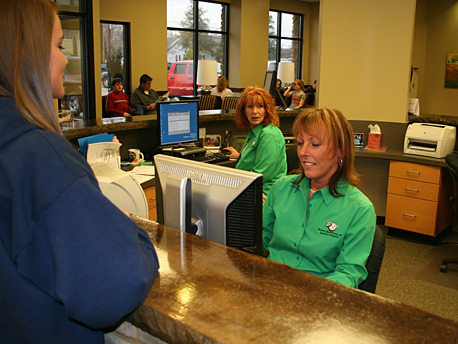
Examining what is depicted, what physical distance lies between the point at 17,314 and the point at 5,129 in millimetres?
323

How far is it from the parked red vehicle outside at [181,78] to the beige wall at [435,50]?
4947mm

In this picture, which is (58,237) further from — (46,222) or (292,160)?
(292,160)

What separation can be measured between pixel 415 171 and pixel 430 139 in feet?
1.06

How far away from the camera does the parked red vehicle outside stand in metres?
10.6

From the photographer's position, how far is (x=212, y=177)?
1.51 meters

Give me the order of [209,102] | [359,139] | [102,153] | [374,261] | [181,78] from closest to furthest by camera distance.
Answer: [374,261]
[102,153]
[359,139]
[209,102]
[181,78]

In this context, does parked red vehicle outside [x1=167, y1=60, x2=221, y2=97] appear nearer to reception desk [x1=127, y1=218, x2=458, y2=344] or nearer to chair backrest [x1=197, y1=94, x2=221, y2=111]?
chair backrest [x1=197, y1=94, x2=221, y2=111]

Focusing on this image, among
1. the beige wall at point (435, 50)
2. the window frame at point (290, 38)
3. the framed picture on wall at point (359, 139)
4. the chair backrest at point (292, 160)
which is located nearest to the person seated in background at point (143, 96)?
the framed picture on wall at point (359, 139)

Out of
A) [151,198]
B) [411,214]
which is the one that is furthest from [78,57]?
[411,214]

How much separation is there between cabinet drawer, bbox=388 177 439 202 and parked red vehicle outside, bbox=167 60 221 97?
6907 millimetres

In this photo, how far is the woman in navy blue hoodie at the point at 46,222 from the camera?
759 mm

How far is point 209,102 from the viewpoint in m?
7.68

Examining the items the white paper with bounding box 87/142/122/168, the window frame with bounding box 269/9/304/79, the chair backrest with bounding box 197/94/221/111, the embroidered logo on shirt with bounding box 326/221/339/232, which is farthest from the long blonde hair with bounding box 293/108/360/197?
the window frame with bounding box 269/9/304/79

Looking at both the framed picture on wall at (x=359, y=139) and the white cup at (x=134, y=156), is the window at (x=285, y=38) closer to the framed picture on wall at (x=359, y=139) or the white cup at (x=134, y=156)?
the framed picture on wall at (x=359, y=139)
